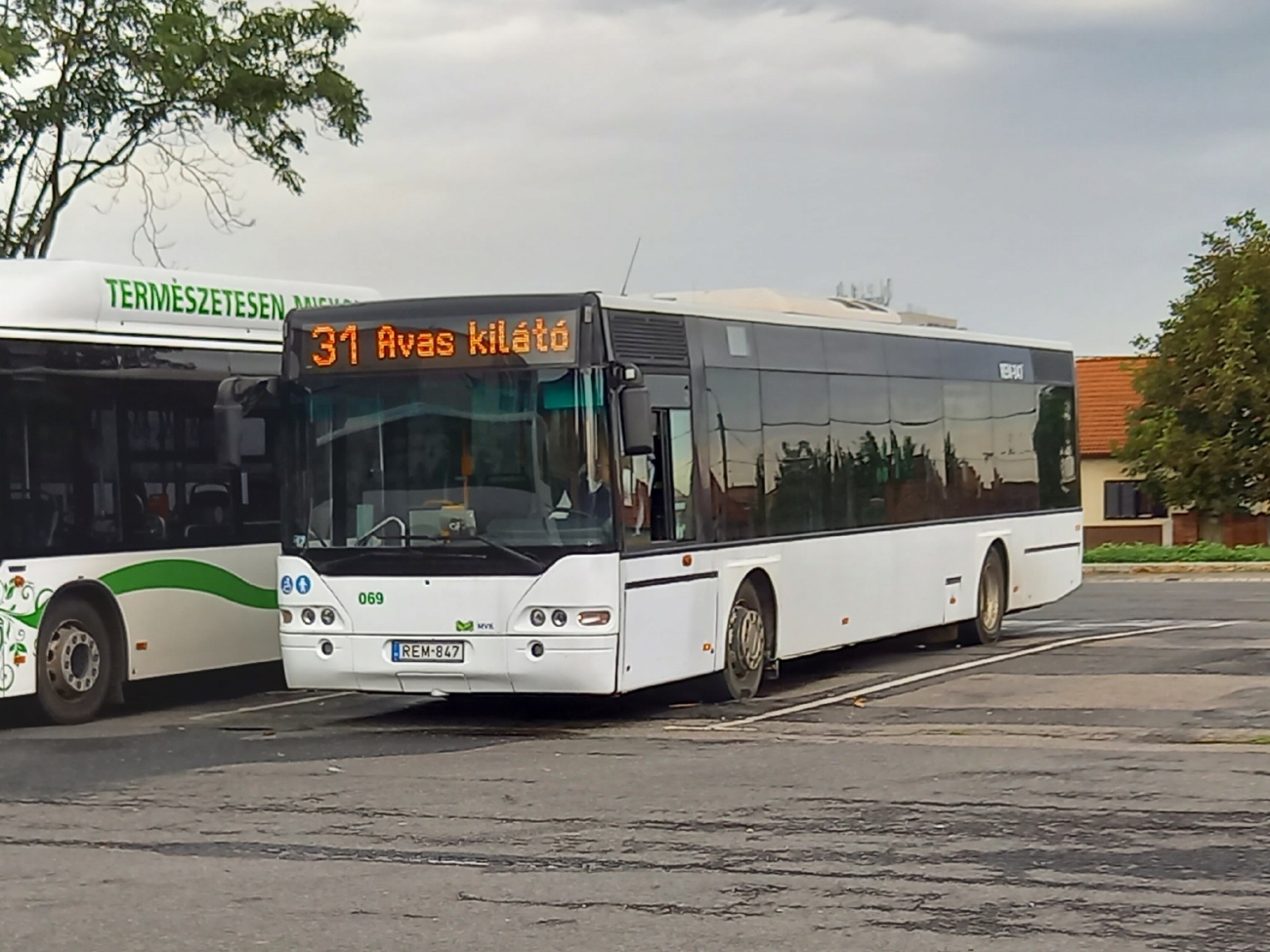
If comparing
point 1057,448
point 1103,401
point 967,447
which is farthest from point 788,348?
point 1103,401

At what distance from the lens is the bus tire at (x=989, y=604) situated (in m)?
21.6

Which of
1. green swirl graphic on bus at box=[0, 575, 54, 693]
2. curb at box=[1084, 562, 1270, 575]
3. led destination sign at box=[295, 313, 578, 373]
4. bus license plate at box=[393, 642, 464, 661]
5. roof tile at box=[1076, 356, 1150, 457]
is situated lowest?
curb at box=[1084, 562, 1270, 575]

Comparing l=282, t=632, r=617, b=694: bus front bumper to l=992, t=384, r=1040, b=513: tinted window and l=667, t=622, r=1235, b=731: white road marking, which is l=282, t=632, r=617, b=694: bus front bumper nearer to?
l=667, t=622, r=1235, b=731: white road marking

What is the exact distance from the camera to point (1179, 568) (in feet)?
131

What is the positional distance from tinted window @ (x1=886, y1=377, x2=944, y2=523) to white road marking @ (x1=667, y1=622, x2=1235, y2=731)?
135cm

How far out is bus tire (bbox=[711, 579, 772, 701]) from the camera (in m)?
16.3

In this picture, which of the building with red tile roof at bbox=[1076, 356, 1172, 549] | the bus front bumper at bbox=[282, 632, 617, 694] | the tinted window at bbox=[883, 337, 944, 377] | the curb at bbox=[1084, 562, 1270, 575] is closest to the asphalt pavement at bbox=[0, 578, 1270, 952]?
the bus front bumper at bbox=[282, 632, 617, 694]

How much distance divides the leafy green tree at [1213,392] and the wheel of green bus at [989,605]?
3186cm

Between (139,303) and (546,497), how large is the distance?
4.19 meters

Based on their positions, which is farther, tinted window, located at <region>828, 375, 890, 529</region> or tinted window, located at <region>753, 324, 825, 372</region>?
tinted window, located at <region>828, 375, 890, 529</region>

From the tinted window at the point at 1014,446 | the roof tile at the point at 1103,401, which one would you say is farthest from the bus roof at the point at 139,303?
the roof tile at the point at 1103,401

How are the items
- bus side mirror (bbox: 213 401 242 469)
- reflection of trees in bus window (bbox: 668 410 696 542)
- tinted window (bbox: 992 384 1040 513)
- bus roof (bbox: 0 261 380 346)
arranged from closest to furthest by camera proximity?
1. reflection of trees in bus window (bbox: 668 410 696 542)
2. bus roof (bbox: 0 261 380 346)
3. bus side mirror (bbox: 213 401 242 469)
4. tinted window (bbox: 992 384 1040 513)

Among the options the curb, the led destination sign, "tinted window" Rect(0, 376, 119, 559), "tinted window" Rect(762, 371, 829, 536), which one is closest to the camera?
the led destination sign

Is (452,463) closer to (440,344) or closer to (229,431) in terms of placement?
(440,344)
